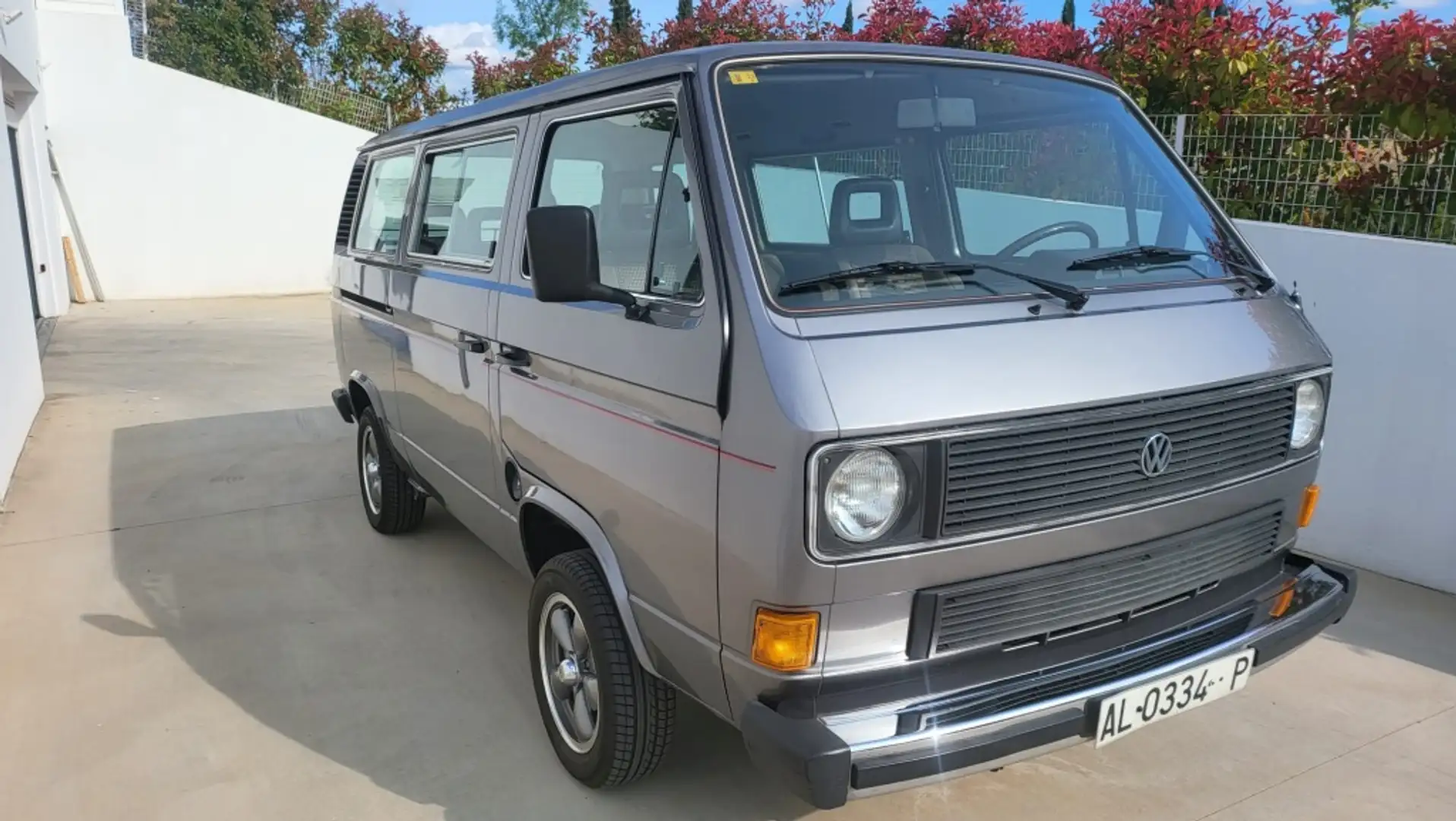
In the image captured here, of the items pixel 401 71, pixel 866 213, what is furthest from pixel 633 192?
pixel 401 71

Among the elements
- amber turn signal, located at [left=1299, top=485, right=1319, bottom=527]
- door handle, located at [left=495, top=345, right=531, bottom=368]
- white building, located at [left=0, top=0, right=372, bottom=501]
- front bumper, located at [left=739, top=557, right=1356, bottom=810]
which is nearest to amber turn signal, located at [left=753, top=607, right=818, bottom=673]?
front bumper, located at [left=739, top=557, right=1356, bottom=810]

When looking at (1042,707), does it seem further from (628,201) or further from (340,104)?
(340,104)

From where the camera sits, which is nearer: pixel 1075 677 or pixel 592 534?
pixel 1075 677

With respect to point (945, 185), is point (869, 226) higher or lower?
lower

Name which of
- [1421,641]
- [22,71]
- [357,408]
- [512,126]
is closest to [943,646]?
[512,126]

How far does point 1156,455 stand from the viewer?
2.59 metres

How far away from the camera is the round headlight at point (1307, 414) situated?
118 inches

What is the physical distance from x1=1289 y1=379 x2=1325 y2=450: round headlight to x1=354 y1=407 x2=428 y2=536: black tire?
4.12 meters

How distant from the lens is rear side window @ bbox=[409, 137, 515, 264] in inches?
148

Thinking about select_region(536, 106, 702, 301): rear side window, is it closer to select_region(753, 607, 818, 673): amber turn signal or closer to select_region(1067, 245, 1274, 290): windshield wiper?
select_region(753, 607, 818, 673): amber turn signal

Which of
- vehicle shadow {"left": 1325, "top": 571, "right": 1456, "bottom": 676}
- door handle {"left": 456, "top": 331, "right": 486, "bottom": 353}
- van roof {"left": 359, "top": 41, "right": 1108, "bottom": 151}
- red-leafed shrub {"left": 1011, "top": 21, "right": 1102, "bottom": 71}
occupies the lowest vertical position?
vehicle shadow {"left": 1325, "top": 571, "right": 1456, "bottom": 676}

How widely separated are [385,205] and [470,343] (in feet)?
6.19

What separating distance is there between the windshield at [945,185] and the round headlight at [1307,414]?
427 millimetres

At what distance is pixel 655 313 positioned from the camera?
108 inches
